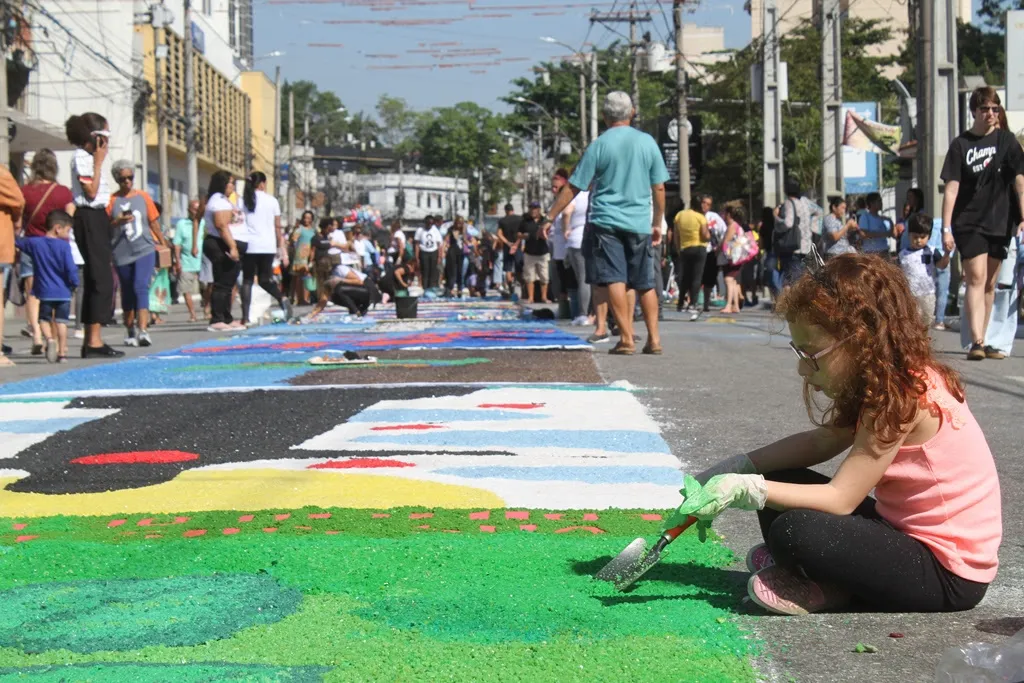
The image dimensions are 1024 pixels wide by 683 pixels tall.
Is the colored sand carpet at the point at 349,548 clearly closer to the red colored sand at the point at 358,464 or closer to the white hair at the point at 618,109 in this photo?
the red colored sand at the point at 358,464

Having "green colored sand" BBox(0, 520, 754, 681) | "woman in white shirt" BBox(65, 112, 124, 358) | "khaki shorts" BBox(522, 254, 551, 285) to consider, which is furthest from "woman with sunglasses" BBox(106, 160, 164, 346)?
"khaki shorts" BBox(522, 254, 551, 285)

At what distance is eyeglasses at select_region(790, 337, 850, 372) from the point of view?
11.7 feet

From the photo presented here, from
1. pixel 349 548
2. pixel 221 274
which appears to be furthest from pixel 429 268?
pixel 349 548

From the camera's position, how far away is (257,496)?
5223mm

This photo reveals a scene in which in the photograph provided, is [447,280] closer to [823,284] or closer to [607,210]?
[607,210]

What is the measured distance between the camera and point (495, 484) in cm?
542

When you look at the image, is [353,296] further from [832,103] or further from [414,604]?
[414,604]

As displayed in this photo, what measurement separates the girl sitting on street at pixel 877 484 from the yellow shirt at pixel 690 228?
1769cm

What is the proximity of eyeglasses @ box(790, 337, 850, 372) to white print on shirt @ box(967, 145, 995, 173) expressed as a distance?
25.3ft

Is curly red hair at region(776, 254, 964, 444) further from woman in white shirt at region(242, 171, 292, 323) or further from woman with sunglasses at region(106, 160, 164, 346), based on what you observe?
woman in white shirt at region(242, 171, 292, 323)

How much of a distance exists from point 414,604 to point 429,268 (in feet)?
105

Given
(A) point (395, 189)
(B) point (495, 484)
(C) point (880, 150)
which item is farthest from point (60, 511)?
(A) point (395, 189)

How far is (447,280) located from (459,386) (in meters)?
25.4

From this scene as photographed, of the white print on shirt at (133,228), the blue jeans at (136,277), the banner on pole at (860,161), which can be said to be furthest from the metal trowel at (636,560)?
the banner on pole at (860,161)
